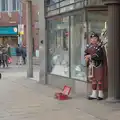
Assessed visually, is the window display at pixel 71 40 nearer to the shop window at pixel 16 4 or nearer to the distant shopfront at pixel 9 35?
the distant shopfront at pixel 9 35

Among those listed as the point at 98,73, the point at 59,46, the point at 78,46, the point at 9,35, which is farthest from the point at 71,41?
the point at 9,35

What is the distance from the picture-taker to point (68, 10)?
12.5m

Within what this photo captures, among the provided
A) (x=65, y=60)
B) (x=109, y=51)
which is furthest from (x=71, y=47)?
(x=109, y=51)

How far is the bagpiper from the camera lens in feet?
33.9

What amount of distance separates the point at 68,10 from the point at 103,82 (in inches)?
122

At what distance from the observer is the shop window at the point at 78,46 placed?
11492 millimetres

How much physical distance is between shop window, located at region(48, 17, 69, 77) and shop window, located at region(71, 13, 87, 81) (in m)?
0.51

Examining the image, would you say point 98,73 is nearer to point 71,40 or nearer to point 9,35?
point 71,40

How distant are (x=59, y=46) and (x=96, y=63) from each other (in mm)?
3622

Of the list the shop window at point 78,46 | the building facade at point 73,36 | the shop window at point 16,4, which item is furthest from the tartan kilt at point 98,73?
the shop window at point 16,4

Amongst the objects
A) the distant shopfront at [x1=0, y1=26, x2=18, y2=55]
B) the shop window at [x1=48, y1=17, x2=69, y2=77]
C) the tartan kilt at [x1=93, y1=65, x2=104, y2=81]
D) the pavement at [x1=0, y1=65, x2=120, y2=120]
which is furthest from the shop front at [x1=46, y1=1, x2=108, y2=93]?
the distant shopfront at [x1=0, y1=26, x2=18, y2=55]

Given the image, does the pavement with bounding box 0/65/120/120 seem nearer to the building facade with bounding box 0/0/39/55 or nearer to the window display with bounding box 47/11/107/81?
the window display with bounding box 47/11/107/81

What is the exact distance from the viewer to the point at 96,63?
10.4 metres

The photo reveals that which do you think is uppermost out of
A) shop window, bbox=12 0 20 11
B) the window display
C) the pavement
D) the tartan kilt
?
shop window, bbox=12 0 20 11
